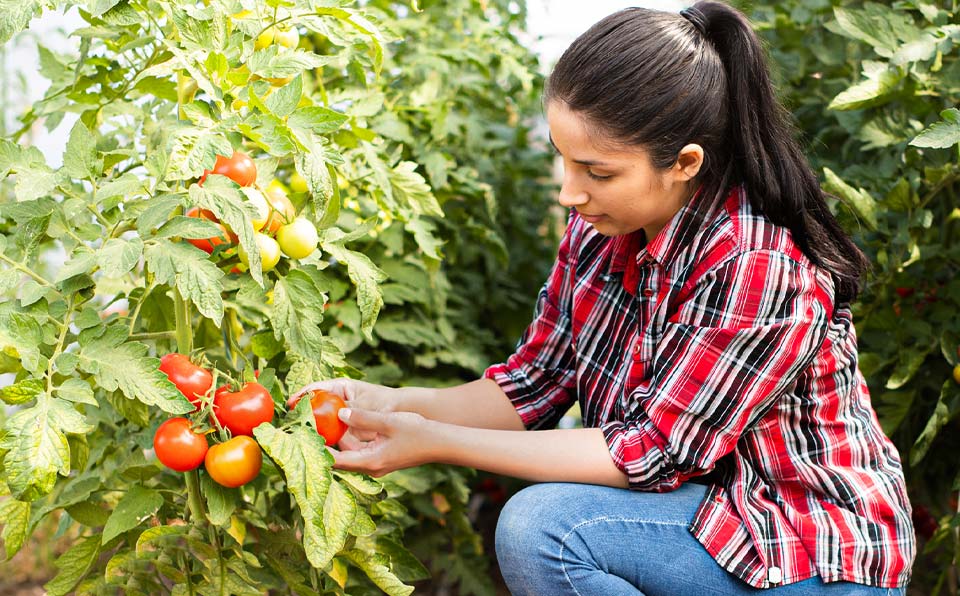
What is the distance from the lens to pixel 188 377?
1147mm

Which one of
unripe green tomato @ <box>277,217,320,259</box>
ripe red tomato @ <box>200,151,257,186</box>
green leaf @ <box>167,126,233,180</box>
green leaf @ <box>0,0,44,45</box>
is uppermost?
green leaf @ <box>0,0,44,45</box>

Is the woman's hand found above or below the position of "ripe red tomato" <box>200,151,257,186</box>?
below

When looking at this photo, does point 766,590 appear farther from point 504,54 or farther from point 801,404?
point 504,54

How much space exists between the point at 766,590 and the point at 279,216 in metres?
0.81

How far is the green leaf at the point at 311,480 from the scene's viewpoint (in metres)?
1.09

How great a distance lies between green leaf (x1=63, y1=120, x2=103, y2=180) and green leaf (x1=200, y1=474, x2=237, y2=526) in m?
0.39

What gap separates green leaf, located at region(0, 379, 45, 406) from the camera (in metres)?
1.02

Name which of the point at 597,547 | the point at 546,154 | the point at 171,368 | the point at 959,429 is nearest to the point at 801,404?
the point at 597,547

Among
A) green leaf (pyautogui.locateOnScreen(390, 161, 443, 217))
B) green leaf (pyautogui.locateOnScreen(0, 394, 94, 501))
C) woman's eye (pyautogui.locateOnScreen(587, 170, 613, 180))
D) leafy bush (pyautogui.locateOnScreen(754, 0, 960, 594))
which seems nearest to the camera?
green leaf (pyautogui.locateOnScreen(0, 394, 94, 501))

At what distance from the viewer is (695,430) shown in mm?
1290

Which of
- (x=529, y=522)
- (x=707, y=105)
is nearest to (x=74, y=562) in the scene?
(x=529, y=522)

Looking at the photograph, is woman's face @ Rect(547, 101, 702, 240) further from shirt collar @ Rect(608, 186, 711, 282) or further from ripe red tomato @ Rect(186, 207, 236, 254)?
ripe red tomato @ Rect(186, 207, 236, 254)

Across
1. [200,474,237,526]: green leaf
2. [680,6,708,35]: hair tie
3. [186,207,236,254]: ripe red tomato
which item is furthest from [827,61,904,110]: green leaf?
[200,474,237,526]: green leaf

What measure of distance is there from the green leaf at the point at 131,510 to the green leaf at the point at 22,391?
0.81 feet
